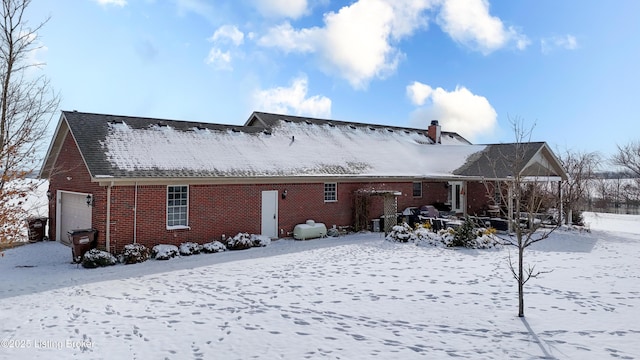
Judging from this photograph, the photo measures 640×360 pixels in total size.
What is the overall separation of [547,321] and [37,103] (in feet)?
39.1

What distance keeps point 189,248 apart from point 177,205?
68.1 inches

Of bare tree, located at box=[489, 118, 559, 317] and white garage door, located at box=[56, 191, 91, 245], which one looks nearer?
bare tree, located at box=[489, 118, 559, 317]

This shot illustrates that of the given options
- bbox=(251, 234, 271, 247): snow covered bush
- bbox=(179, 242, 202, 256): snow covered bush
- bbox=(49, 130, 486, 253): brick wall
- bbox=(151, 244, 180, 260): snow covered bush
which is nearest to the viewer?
bbox=(151, 244, 180, 260): snow covered bush

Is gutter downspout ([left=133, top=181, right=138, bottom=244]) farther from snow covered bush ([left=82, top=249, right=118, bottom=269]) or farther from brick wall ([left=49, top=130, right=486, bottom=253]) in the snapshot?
snow covered bush ([left=82, top=249, right=118, bottom=269])

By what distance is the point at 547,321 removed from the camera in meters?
7.89

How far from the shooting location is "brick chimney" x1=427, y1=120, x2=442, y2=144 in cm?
3000

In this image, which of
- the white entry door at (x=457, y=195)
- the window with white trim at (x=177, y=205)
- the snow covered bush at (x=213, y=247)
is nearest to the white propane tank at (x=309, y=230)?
the snow covered bush at (x=213, y=247)

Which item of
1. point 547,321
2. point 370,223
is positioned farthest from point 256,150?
point 547,321

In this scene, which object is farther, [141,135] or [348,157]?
[348,157]

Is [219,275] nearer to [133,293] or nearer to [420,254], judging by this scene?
[133,293]

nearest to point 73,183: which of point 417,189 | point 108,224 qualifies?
point 108,224

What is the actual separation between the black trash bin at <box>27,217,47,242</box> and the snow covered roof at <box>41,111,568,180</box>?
7.41 feet

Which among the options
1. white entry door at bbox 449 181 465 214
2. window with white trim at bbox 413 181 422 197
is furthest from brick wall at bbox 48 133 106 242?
white entry door at bbox 449 181 465 214

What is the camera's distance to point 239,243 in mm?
15234
